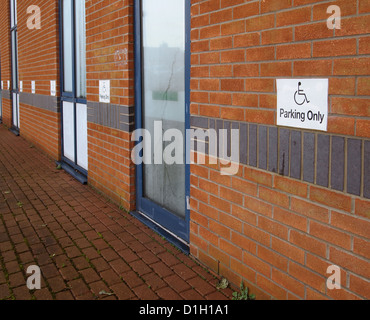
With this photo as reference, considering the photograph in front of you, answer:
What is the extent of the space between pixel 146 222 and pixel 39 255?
1.16 m

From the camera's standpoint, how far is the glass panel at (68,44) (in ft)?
22.1

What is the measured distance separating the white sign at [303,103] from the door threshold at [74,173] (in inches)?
169

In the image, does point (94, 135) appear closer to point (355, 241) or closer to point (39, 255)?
point (39, 255)

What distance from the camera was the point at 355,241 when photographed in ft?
6.75

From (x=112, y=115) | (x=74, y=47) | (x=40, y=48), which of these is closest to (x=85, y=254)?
(x=112, y=115)

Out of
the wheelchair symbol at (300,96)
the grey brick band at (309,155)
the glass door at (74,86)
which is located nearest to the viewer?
the grey brick band at (309,155)

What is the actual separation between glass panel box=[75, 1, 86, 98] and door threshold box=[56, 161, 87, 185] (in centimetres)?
→ 124

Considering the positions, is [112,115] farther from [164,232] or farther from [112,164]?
[164,232]

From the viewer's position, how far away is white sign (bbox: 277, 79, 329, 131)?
7.19 feet

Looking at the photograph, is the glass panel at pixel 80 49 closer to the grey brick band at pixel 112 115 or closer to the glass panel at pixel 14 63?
the grey brick band at pixel 112 115

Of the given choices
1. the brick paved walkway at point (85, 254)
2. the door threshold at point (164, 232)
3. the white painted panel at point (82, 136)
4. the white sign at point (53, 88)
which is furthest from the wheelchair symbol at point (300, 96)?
the white sign at point (53, 88)

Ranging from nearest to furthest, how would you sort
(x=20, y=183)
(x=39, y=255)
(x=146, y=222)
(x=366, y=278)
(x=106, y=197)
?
(x=366, y=278), (x=39, y=255), (x=146, y=222), (x=106, y=197), (x=20, y=183)
